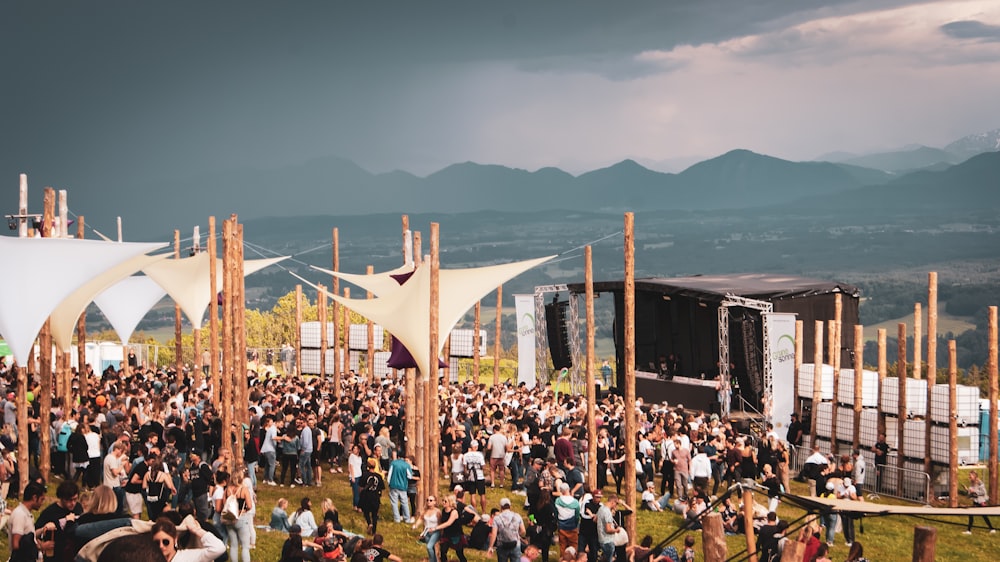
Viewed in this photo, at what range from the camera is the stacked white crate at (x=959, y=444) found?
21.4m

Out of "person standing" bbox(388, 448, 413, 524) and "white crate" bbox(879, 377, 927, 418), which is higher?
"white crate" bbox(879, 377, 927, 418)

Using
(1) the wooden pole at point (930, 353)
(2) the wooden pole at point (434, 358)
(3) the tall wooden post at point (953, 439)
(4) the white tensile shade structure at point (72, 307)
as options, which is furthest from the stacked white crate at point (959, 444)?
(4) the white tensile shade structure at point (72, 307)

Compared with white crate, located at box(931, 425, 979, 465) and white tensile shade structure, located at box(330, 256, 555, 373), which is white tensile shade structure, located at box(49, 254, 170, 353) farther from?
white crate, located at box(931, 425, 979, 465)

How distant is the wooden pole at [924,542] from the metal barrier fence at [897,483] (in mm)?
12520

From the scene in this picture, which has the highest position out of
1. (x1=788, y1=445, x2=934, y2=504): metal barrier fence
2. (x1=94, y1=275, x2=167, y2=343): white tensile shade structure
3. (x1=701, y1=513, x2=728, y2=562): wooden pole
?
(x1=94, y1=275, x2=167, y2=343): white tensile shade structure

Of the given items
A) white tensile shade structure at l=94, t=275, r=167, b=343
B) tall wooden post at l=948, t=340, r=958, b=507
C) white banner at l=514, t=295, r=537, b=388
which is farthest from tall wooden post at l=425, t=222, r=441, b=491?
white tensile shade structure at l=94, t=275, r=167, b=343

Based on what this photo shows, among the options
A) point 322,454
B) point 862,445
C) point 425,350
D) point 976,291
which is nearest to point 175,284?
point 322,454

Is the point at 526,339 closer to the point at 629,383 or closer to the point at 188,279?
the point at 188,279

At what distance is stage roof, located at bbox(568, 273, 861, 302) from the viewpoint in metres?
30.2

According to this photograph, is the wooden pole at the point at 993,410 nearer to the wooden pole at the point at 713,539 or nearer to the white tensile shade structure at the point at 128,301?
the wooden pole at the point at 713,539

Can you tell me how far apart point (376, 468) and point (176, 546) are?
359 inches

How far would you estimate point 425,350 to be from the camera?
18.6 m

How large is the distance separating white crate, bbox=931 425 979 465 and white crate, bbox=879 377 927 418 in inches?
34.1

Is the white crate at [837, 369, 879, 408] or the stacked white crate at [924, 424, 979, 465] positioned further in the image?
the white crate at [837, 369, 879, 408]
